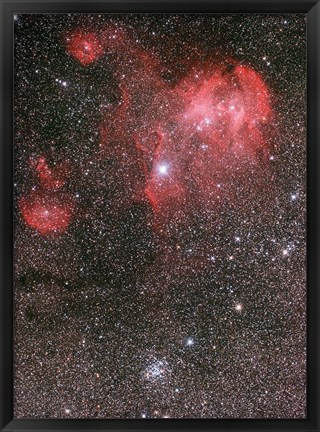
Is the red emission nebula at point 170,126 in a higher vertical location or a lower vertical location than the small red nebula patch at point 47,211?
higher

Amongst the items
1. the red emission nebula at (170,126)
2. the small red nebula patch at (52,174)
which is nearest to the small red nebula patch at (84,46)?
the red emission nebula at (170,126)

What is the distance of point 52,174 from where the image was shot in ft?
3.23

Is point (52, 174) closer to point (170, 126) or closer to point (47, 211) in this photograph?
point (47, 211)

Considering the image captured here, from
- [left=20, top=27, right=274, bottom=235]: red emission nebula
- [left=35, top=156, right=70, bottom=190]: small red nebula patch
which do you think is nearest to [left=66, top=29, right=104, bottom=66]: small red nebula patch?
[left=20, top=27, right=274, bottom=235]: red emission nebula

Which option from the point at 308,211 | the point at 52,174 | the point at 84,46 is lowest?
the point at 308,211

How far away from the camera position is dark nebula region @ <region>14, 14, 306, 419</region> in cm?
98

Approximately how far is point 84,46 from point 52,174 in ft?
1.01

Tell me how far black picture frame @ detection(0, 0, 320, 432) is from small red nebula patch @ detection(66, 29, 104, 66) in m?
0.05

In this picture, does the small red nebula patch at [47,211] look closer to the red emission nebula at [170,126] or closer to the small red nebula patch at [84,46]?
the red emission nebula at [170,126]

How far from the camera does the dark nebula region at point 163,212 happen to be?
0.98 metres

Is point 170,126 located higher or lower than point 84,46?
lower

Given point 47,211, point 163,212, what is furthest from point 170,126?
point 47,211

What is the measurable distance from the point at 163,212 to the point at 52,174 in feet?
0.90

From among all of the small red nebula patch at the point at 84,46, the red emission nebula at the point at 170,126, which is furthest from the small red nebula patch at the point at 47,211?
the small red nebula patch at the point at 84,46
